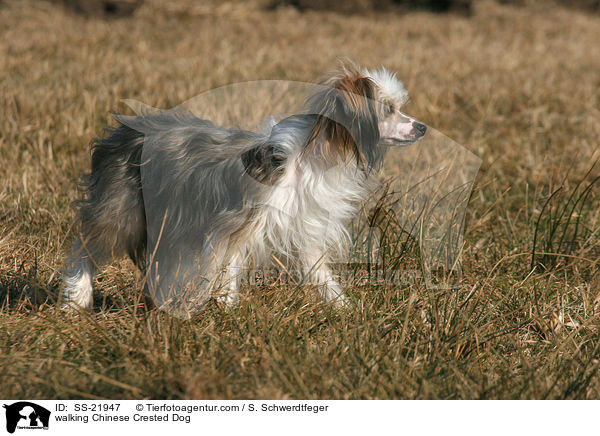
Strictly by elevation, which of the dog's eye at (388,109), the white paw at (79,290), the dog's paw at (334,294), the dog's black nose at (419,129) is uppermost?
the dog's eye at (388,109)

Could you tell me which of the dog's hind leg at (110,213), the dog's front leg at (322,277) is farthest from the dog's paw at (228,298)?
the dog's hind leg at (110,213)

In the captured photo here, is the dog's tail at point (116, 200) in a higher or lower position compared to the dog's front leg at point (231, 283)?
higher

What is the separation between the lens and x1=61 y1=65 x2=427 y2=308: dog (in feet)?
9.94

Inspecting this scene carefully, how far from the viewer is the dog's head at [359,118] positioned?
3.00 m

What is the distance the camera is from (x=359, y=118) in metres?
3.01

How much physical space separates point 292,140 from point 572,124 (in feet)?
17.0

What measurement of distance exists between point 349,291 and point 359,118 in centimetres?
94

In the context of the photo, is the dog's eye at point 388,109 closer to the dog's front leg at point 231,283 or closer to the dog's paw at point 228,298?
the dog's front leg at point 231,283

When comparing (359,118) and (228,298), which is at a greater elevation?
(359,118)

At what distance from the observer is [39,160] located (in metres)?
5.45
